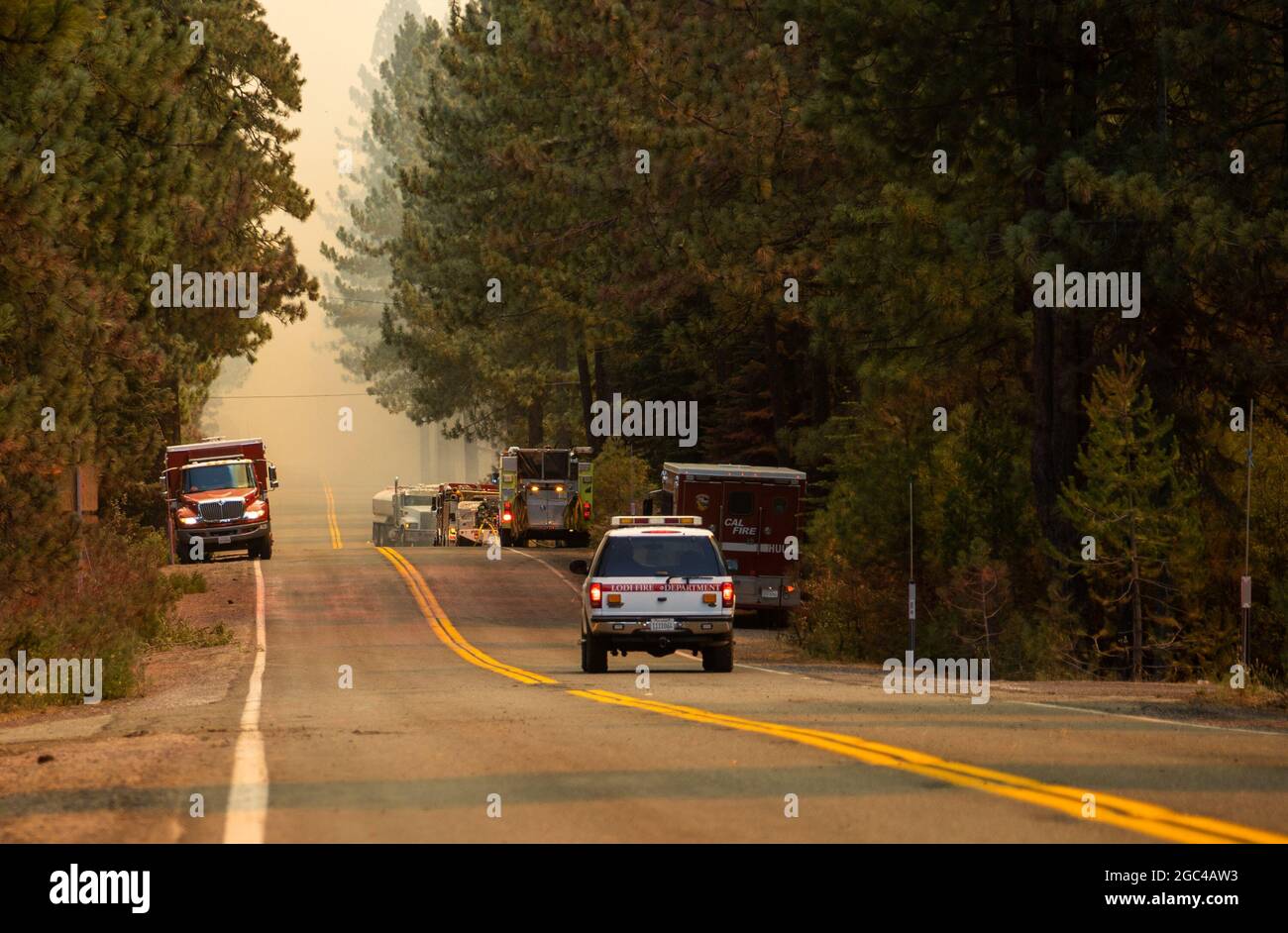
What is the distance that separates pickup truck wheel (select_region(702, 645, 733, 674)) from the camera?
2505 cm

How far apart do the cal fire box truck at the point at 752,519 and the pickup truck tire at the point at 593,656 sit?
13.4 meters

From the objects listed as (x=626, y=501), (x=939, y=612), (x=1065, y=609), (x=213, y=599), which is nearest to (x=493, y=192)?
(x=626, y=501)

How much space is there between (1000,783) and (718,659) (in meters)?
13.8

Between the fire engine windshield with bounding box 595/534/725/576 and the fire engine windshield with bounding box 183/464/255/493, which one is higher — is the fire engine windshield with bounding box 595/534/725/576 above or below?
A: below

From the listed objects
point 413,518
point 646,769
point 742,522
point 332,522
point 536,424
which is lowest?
point 332,522

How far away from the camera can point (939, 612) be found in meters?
32.6

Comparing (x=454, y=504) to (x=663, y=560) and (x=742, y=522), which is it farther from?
(x=663, y=560)

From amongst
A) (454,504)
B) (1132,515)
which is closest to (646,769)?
(1132,515)

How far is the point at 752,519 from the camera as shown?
128 feet

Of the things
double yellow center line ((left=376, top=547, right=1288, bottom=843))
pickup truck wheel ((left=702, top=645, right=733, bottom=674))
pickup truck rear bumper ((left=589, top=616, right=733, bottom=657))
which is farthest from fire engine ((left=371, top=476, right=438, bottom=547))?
double yellow center line ((left=376, top=547, right=1288, bottom=843))

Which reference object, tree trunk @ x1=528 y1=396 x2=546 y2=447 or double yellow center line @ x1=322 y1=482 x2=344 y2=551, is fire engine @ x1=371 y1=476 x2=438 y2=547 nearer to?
double yellow center line @ x1=322 y1=482 x2=344 y2=551

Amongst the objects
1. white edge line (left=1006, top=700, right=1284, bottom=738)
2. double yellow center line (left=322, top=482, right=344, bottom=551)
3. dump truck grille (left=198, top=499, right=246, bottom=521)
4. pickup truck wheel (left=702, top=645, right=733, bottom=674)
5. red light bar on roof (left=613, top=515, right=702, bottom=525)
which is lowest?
double yellow center line (left=322, top=482, right=344, bottom=551)

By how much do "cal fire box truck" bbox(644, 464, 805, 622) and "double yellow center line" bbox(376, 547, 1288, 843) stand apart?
754 inches

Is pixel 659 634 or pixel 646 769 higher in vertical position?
pixel 646 769
